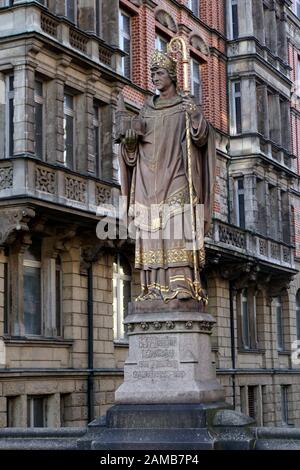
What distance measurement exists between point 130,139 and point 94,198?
40.6 ft

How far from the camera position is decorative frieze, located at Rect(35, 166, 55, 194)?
846 inches

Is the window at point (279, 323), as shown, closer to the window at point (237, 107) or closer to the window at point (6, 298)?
the window at point (237, 107)

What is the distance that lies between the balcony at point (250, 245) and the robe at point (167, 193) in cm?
1797

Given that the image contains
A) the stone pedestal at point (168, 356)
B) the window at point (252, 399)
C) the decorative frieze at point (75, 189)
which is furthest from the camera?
the window at point (252, 399)

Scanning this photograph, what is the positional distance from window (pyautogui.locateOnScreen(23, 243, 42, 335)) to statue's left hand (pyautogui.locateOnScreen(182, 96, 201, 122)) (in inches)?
452

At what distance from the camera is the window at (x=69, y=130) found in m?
24.0

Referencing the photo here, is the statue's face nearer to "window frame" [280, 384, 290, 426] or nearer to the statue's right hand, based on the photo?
the statue's right hand

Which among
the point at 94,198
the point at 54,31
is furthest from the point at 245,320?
the point at 54,31

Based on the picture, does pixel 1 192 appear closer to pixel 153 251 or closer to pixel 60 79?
pixel 60 79

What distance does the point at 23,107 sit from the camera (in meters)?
21.8

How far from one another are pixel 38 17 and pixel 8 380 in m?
8.23

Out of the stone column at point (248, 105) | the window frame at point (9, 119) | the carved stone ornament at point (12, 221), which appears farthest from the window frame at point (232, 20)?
the carved stone ornament at point (12, 221)
